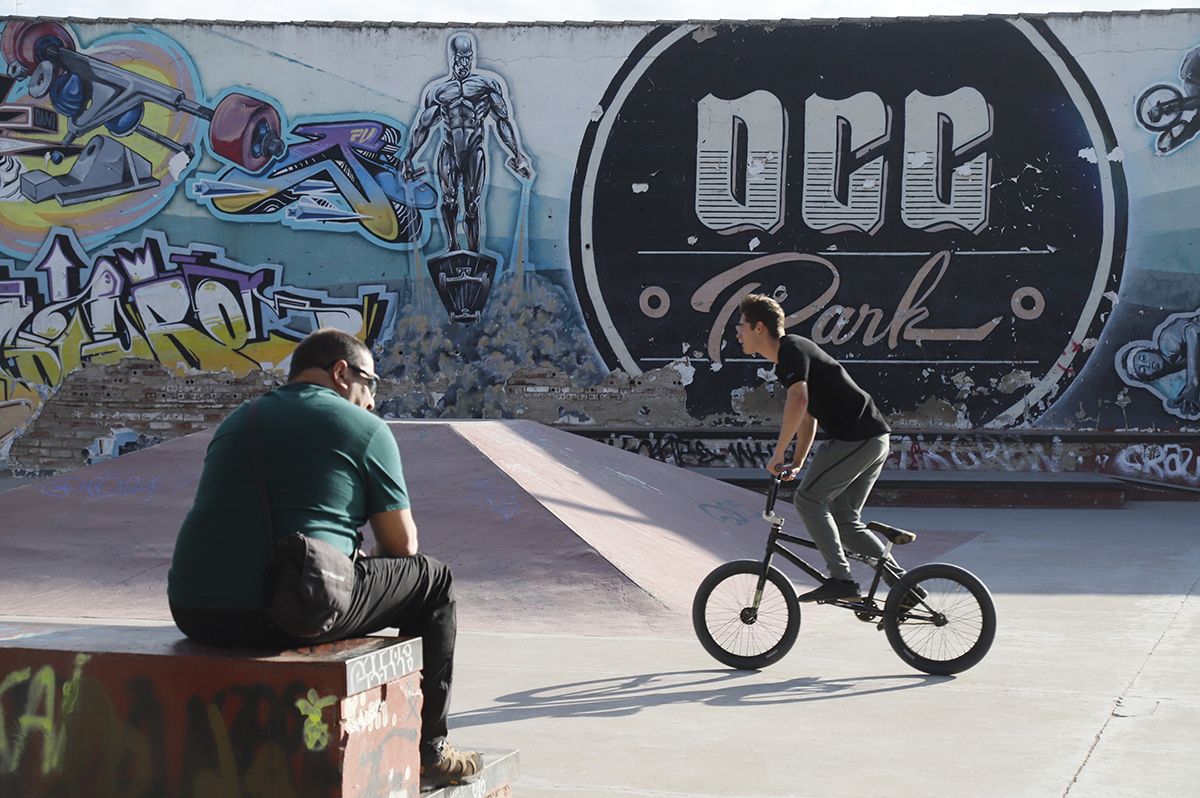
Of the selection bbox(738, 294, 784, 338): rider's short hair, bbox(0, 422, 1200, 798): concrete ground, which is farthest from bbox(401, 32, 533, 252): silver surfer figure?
bbox(738, 294, 784, 338): rider's short hair

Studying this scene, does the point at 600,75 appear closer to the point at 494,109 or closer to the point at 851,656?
the point at 494,109

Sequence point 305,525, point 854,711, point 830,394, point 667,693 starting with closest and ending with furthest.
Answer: point 305,525 < point 854,711 < point 667,693 < point 830,394

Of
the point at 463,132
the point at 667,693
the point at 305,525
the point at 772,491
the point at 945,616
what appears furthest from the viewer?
the point at 463,132

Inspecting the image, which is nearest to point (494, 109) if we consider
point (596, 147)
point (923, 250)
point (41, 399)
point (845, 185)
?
point (596, 147)

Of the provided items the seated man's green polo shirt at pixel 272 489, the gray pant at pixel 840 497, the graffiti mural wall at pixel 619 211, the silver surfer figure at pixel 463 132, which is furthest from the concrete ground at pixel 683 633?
the silver surfer figure at pixel 463 132

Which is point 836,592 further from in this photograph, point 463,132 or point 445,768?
point 463,132

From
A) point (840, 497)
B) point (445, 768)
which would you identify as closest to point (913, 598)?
point (840, 497)

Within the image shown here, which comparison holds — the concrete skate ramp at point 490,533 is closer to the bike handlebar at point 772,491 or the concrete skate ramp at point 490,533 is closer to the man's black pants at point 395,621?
the bike handlebar at point 772,491

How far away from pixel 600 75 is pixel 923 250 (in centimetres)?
494

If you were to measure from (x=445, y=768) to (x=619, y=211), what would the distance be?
14968 millimetres

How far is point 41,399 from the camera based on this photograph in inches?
764

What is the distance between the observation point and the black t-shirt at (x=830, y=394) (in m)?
6.53

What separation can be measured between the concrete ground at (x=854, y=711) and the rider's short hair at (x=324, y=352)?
1577 millimetres

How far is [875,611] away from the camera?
21.7 feet
